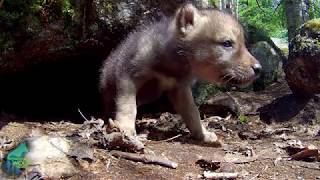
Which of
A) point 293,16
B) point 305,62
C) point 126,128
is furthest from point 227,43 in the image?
point 293,16

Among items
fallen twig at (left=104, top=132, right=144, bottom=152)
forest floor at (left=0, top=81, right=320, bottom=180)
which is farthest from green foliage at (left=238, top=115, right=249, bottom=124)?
fallen twig at (left=104, top=132, right=144, bottom=152)

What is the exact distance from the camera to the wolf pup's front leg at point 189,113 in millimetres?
4621

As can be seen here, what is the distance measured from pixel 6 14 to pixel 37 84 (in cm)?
170

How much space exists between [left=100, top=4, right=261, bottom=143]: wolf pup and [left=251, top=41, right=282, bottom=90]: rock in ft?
10.4

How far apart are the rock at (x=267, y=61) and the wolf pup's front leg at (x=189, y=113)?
294 centimetres

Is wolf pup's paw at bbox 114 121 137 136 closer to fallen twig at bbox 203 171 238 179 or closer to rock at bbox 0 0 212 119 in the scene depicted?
fallen twig at bbox 203 171 238 179

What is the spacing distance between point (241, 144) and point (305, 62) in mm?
1969

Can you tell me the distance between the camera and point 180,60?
4367 mm

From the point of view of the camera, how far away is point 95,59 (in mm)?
5664

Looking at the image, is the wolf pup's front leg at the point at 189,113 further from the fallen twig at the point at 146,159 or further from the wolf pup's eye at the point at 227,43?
the fallen twig at the point at 146,159

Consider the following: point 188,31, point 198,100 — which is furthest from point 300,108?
point 188,31

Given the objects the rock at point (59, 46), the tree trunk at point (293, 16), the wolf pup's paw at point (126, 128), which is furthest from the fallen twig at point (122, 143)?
the tree trunk at point (293, 16)

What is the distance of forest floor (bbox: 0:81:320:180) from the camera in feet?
10.6

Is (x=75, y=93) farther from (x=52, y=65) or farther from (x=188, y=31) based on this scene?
(x=188, y=31)
